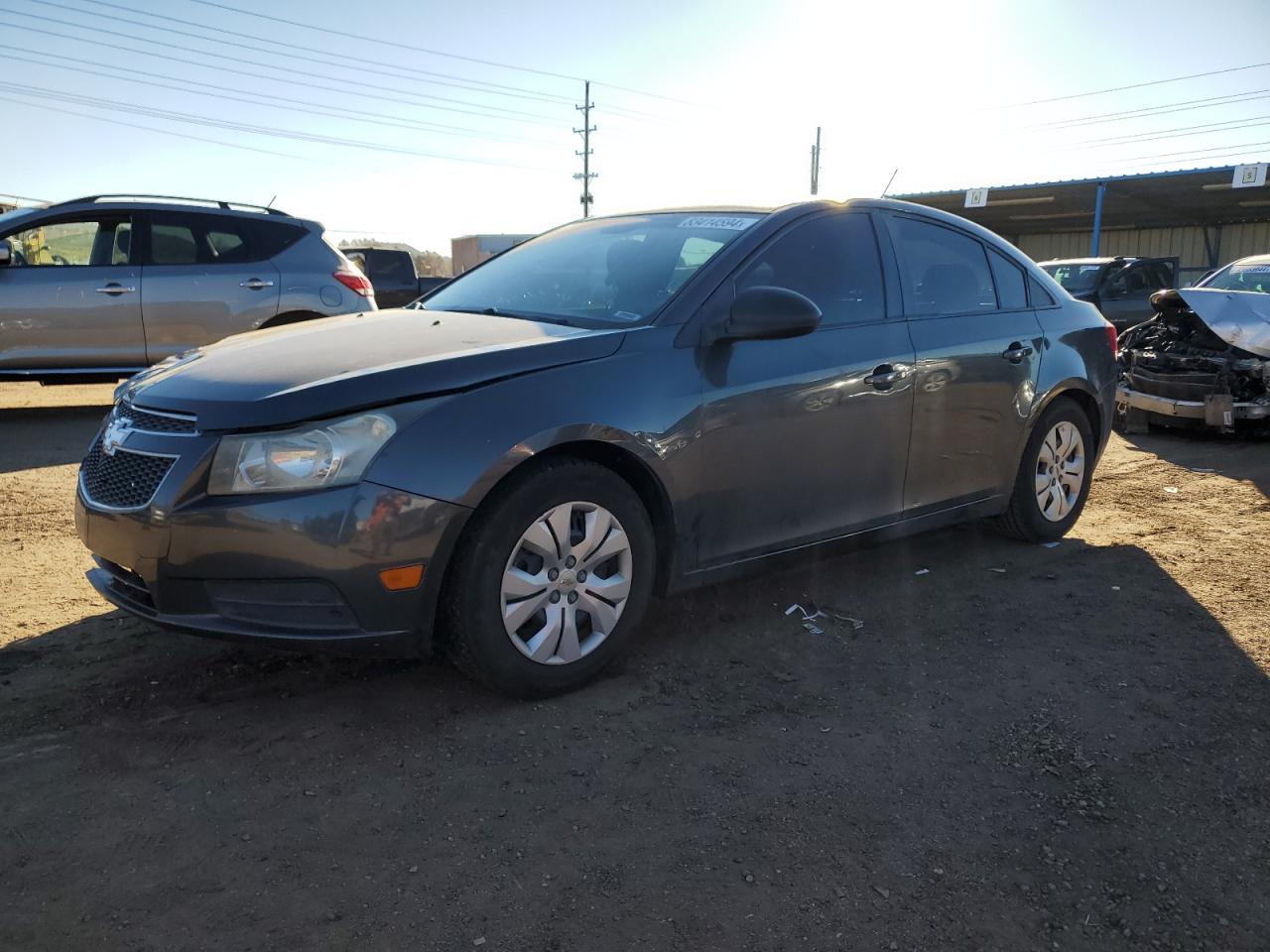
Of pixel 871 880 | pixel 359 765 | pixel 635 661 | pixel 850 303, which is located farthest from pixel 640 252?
pixel 871 880

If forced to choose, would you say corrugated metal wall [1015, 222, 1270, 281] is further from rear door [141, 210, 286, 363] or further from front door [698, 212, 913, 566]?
front door [698, 212, 913, 566]

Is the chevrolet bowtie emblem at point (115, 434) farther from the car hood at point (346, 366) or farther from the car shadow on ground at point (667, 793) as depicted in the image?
the car shadow on ground at point (667, 793)

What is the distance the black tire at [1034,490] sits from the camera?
16.5ft

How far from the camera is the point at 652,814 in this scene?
2.68m

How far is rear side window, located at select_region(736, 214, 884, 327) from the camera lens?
3943 millimetres

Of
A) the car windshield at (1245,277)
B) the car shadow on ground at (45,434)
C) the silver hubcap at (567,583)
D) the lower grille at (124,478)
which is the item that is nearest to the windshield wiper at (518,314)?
the silver hubcap at (567,583)

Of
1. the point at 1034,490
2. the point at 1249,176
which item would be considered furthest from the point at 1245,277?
the point at 1249,176

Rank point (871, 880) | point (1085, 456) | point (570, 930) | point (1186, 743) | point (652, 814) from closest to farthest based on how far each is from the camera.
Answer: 1. point (570, 930)
2. point (871, 880)
3. point (652, 814)
4. point (1186, 743)
5. point (1085, 456)

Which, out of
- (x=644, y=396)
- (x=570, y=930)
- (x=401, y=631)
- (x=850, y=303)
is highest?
(x=850, y=303)

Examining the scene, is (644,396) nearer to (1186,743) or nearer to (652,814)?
(652,814)

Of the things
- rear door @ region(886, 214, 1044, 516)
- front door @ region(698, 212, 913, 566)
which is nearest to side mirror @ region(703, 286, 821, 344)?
front door @ region(698, 212, 913, 566)

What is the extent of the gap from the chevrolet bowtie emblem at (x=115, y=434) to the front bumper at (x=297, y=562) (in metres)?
0.32

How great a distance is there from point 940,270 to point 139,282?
6943 mm

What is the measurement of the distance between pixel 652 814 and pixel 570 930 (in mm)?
514
